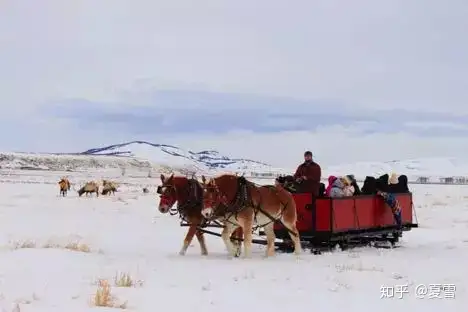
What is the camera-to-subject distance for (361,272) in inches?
434

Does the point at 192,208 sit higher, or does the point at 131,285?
the point at 192,208

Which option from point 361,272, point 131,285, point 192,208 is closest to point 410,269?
point 361,272

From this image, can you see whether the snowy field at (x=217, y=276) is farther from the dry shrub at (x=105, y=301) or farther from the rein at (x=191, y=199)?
the rein at (x=191, y=199)

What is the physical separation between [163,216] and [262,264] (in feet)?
53.8

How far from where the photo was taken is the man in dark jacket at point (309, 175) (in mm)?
15102

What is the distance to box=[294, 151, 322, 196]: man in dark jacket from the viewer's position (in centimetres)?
1510

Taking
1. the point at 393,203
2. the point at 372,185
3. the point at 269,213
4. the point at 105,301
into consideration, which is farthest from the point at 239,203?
the point at 105,301

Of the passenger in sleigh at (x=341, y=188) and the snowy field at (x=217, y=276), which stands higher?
the passenger in sleigh at (x=341, y=188)

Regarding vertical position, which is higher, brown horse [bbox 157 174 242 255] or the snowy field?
brown horse [bbox 157 174 242 255]

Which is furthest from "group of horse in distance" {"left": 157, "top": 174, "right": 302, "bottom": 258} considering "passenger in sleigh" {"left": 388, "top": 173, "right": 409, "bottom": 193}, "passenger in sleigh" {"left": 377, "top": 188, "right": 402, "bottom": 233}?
"passenger in sleigh" {"left": 388, "top": 173, "right": 409, "bottom": 193}

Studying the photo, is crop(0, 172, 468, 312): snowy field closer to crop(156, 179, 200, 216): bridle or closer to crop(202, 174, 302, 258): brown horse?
crop(202, 174, 302, 258): brown horse

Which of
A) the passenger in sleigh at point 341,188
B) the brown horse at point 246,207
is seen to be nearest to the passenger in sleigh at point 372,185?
the passenger in sleigh at point 341,188

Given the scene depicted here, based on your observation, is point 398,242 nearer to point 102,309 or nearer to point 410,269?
point 410,269

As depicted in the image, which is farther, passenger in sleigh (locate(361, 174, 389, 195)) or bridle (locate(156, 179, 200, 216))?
passenger in sleigh (locate(361, 174, 389, 195))
